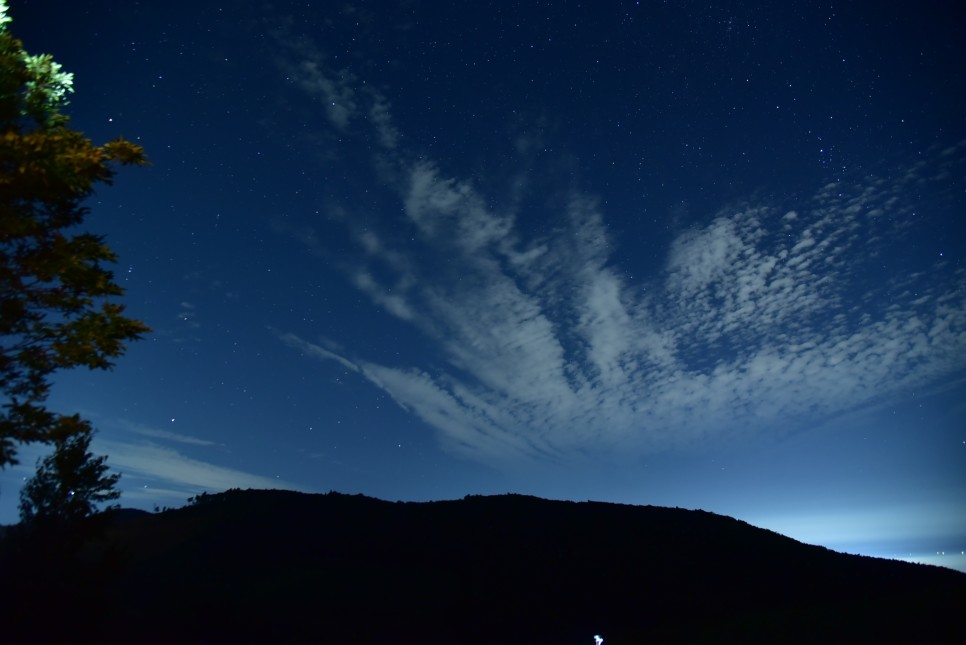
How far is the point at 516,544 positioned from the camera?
1769 inches

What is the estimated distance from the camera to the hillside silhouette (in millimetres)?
18578

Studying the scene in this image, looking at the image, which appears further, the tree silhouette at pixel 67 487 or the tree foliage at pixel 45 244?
the tree silhouette at pixel 67 487

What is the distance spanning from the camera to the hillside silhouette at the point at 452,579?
18.6 metres

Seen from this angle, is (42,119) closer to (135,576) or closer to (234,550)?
(135,576)

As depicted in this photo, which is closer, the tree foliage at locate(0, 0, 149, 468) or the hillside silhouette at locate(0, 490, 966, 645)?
the tree foliage at locate(0, 0, 149, 468)

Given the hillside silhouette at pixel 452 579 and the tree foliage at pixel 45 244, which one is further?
the hillside silhouette at pixel 452 579

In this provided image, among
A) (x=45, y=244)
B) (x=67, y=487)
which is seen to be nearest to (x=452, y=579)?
(x=67, y=487)

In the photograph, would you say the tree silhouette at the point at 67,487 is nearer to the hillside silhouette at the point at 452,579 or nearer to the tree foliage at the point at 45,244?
the hillside silhouette at the point at 452,579

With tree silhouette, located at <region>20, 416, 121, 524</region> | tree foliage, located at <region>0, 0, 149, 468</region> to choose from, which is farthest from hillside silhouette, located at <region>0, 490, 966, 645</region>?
tree foliage, located at <region>0, 0, 149, 468</region>

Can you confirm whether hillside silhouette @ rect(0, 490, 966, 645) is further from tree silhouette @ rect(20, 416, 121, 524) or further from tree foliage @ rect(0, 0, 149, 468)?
tree foliage @ rect(0, 0, 149, 468)

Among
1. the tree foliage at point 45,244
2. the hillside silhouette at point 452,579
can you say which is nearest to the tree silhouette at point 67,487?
the hillside silhouette at point 452,579

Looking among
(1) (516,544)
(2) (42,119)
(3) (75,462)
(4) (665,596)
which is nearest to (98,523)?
(3) (75,462)

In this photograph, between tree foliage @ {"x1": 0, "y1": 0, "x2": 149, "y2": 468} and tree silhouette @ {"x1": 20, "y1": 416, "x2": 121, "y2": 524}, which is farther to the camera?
tree silhouette @ {"x1": 20, "y1": 416, "x2": 121, "y2": 524}

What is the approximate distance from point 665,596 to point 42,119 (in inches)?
1848
